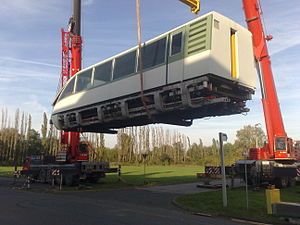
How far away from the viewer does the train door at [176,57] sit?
8.38 metres

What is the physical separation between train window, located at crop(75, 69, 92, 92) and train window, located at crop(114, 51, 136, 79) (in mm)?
1815

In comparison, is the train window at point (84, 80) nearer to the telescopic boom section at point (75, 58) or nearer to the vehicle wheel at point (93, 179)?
the telescopic boom section at point (75, 58)

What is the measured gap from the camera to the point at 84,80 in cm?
1195

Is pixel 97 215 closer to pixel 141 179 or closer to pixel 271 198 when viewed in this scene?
pixel 271 198

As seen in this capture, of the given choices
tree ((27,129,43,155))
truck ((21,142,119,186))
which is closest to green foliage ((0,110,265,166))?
tree ((27,129,43,155))

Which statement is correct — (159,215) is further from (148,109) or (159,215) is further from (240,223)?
(148,109)

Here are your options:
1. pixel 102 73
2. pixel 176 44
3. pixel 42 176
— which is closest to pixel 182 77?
pixel 176 44

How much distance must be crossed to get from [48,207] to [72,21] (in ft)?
44.5

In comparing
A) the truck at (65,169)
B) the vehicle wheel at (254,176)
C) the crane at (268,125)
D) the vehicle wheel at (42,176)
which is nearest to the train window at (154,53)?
the crane at (268,125)

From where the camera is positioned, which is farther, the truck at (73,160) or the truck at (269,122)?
the truck at (73,160)

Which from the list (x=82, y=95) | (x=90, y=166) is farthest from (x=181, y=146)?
(x=82, y=95)

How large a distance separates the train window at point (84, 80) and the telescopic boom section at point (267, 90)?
8675 mm

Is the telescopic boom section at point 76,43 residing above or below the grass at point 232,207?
above

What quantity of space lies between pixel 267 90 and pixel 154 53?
25.9 feet
